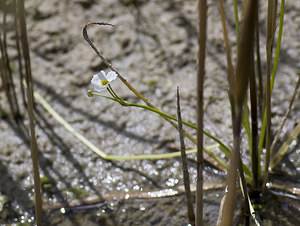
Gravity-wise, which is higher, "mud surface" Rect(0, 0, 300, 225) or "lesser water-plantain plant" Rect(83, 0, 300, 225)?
"mud surface" Rect(0, 0, 300, 225)

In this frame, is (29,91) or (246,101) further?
(246,101)

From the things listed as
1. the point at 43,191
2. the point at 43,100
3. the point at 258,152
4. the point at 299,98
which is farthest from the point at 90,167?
the point at 299,98

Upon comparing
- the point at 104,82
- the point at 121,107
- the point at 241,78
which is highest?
the point at 121,107

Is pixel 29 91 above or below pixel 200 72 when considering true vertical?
above

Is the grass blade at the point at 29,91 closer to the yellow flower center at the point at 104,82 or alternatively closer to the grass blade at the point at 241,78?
the yellow flower center at the point at 104,82

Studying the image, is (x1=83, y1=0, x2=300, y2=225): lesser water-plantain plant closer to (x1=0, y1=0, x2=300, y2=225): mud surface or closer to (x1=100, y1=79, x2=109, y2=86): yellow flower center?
(x1=100, y1=79, x2=109, y2=86): yellow flower center

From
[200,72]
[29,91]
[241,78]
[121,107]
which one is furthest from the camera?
[121,107]

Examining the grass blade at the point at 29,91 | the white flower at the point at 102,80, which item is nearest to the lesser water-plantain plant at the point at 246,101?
the white flower at the point at 102,80

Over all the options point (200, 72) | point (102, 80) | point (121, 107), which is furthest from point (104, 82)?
point (121, 107)

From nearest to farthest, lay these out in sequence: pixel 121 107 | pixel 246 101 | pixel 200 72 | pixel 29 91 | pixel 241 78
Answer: pixel 241 78
pixel 200 72
pixel 29 91
pixel 246 101
pixel 121 107

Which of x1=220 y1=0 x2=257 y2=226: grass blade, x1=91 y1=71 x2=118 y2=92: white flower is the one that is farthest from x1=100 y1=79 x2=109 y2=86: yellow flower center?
x1=220 y1=0 x2=257 y2=226: grass blade

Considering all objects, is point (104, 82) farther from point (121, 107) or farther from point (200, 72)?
point (121, 107)
